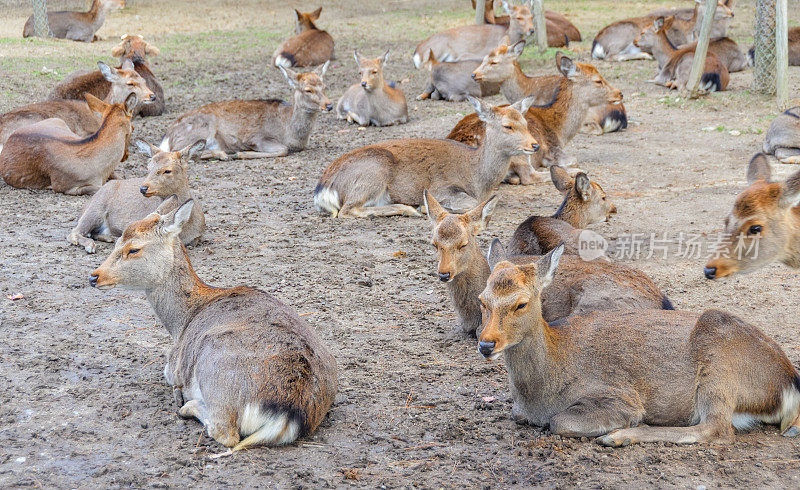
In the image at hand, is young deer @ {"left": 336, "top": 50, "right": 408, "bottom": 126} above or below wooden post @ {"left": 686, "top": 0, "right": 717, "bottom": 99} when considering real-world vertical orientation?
below

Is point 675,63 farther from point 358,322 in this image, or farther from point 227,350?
point 227,350

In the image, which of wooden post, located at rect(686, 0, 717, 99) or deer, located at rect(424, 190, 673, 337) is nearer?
deer, located at rect(424, 190, 673, 337)

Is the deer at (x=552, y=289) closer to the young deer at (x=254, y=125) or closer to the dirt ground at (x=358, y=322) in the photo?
the dirt ground at (x=358, y=322)

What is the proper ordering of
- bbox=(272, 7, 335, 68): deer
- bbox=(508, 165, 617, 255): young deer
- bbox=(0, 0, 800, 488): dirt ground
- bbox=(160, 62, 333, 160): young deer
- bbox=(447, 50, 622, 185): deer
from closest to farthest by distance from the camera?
bbox=(0, 0, 800, 488): dirt ground, bbox=(508, 165, 617, 255): young deer, bbox=(447, 50, 622, 185): deer, bbox=(160, 62, 333, 160): young deer, bbox=(272, 7, 335, 68): deer

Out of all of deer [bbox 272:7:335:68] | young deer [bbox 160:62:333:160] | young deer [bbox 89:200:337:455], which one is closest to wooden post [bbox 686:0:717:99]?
young deer [bbox 160:62:333:160]

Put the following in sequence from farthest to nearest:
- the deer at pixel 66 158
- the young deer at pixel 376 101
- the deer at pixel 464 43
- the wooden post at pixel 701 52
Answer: the deer at pixel 464 43 → the young deer at pixel 376 101 → the wooden post at pixel 701 52 → the deer at pixel 66 158

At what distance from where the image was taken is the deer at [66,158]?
8.63 meters

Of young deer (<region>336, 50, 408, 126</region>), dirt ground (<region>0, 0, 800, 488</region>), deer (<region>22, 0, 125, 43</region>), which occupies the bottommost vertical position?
dirt ground (<region>0, 0, 800, 488</region>)

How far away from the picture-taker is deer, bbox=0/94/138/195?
863 cm

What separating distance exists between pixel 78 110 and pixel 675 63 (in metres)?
8.47

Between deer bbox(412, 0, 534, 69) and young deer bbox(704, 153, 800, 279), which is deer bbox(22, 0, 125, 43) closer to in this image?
deer bbox(412, 0, 534, 69)

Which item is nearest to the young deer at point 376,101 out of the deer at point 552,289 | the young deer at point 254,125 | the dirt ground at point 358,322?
the dirt ground at point 358,322

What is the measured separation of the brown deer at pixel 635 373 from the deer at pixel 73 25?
15.2m

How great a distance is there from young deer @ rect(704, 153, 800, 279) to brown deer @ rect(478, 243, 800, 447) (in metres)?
0.78
